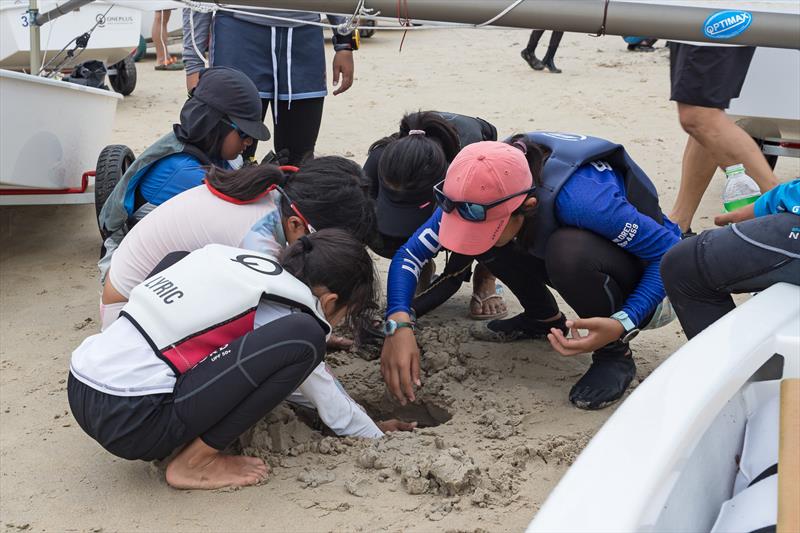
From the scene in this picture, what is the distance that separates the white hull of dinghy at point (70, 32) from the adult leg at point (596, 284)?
4.34 m

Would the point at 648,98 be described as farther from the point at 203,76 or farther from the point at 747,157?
the point at 203,76

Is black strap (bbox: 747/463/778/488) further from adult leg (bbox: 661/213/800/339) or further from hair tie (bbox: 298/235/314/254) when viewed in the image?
hair tie (bbox: 298/235/314/254)

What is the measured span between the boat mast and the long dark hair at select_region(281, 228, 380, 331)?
0.62m

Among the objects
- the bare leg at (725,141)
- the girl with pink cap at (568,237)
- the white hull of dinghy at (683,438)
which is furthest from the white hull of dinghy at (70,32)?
the white hull of dinghy at (683,438)

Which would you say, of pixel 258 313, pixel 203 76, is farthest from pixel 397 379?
pixel 203 76

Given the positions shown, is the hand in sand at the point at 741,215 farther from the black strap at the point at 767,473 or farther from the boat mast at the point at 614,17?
the black strap at the point at 767,473

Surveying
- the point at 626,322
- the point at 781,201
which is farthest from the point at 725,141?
the point at 781,201

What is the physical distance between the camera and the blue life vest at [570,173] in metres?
2.82

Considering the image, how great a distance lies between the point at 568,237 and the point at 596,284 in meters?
0.16

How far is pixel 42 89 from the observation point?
4.21m

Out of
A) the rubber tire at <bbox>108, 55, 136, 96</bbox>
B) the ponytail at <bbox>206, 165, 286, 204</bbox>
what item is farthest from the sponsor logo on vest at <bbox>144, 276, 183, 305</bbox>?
the rubber tire at <bbox>108, 55, 136, 96</bbox>

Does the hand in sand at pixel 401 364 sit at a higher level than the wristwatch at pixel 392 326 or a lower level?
lower

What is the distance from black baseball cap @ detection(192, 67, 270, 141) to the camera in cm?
340

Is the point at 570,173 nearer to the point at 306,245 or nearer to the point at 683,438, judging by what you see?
the point at 306,245
